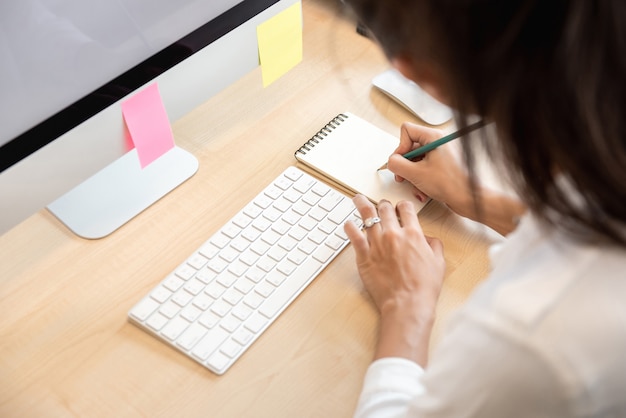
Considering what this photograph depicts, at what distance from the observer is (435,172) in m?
0.83

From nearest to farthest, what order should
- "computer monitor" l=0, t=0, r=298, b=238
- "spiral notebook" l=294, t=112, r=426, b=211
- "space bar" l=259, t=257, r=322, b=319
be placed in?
"computer monitor" l=0, t=0, r=298, b=238, "space bar" l=259, t=257, r=322, b=319, "spiral notebook" l=294, t=112, r=426, b=211

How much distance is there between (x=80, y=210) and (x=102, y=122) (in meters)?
0.16

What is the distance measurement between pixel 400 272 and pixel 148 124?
327 mm

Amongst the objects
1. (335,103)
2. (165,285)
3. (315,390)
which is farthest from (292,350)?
(335,103)

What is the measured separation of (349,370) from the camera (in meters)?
0.70

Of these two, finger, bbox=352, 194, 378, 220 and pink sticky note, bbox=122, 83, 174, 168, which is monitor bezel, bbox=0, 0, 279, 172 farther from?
finger, bbox=352, 194, 378, 220

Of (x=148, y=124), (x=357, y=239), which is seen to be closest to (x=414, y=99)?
(x=357, y=239)

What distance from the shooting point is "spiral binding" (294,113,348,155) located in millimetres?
889

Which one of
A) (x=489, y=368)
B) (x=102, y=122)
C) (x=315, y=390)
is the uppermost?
(x=102, y=122)

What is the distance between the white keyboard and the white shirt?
257 mm

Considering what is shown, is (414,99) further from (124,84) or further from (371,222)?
(124,84)

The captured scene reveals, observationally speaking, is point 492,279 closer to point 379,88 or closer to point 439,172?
point 439,172

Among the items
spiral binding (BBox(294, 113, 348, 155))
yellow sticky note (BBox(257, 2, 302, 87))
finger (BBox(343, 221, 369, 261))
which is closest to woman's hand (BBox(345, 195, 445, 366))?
finger (BBox(343, 221, 369, 261))

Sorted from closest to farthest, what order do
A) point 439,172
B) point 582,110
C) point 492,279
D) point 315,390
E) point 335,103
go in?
point 582,110, point 492,279, point 315,390, point 439,172, point 335,103
